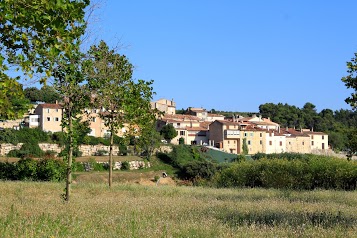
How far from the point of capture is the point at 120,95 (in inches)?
682

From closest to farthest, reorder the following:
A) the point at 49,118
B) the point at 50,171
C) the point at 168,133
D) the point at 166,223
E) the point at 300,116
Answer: the point at 166,223
the point at 50,171
the point at 49,118
the point at 168,133
the point at 300,116

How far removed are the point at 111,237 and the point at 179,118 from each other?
117 m

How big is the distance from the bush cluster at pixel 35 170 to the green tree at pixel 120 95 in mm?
9433

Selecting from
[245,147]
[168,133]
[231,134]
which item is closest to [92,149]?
[168,133]

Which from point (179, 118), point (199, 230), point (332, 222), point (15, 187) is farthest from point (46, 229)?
point (179, 118)

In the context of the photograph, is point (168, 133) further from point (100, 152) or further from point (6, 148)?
point (6, 148)

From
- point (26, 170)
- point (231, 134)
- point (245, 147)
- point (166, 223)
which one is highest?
point (231, 134)

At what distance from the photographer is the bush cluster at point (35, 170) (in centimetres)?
3025

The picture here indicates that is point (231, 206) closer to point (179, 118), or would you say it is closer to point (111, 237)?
point (111, 237)

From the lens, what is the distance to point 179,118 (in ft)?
407

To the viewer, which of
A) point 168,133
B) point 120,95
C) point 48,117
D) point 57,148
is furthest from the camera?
point 168,133

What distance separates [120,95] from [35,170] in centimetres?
1626

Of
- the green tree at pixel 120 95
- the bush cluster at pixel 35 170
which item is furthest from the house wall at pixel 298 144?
the green tree at pixel 120 95

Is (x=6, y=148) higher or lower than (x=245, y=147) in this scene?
lower
